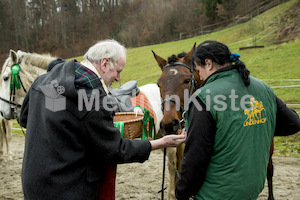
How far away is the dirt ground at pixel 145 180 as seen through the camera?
3.97 metres

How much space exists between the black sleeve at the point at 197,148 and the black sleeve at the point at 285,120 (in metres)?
0.75

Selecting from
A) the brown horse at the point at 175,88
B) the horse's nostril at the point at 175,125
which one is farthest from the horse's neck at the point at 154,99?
the horse's nostril at the point at 175,125

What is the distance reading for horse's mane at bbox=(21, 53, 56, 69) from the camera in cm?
395

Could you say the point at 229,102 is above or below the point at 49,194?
above

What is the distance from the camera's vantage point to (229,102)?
1546mm

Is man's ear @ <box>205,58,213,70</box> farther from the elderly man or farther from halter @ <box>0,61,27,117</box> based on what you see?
halter @ <box>0,61,27,117</box>

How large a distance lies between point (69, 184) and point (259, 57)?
16.8 m

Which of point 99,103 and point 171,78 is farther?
point 171,78

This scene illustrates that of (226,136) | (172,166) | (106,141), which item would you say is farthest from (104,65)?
(172,166)

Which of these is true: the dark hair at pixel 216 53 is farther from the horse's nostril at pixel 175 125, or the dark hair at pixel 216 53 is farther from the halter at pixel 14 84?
the halter at pixel 14 84

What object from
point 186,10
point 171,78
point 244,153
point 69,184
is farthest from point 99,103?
point 186,10

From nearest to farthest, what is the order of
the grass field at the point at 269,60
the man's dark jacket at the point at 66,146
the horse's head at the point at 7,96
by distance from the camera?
the man's dark jacket at the point at 66,146 < the horse's head at the point at 7,96 < the grass field at the point at 269,60

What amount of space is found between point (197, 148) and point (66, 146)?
868mm

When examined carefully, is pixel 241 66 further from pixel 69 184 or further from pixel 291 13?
pixel 291 13
